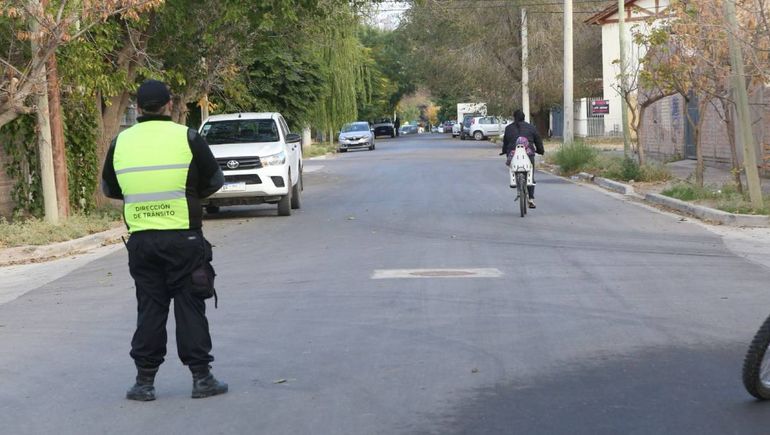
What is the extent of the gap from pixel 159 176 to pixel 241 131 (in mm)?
14583

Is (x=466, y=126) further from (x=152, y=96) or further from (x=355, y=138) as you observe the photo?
(x=152, y=96)

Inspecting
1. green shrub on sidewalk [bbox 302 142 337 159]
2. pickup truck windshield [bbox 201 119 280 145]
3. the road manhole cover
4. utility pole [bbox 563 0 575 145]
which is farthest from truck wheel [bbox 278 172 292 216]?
green shrub on sidewalk [bbox 302 142 337 159]

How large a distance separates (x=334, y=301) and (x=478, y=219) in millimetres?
8075

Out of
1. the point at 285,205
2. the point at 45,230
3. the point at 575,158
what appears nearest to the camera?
the point at 45,230

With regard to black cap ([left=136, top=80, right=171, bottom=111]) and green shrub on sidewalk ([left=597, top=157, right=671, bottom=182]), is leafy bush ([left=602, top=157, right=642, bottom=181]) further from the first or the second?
black cap ([left=136, top=80, right=171, bottom=111])


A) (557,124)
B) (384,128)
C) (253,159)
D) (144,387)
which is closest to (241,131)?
(253,159)

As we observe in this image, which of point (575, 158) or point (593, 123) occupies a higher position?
point (593, 123)

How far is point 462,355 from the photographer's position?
7.68m

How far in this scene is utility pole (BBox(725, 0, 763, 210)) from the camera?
17.0 meters

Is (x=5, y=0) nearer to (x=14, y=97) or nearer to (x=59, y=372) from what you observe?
(x=14, y=97)

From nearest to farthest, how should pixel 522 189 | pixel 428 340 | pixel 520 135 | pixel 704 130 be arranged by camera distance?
pixel 428 340
pixel 522 189
pixel 520 135
pixel 704 130

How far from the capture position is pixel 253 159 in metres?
19.5

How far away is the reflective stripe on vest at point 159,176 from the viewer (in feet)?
21.4

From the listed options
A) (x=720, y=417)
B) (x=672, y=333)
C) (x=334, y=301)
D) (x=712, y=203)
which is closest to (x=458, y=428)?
(x=720, y=417)
